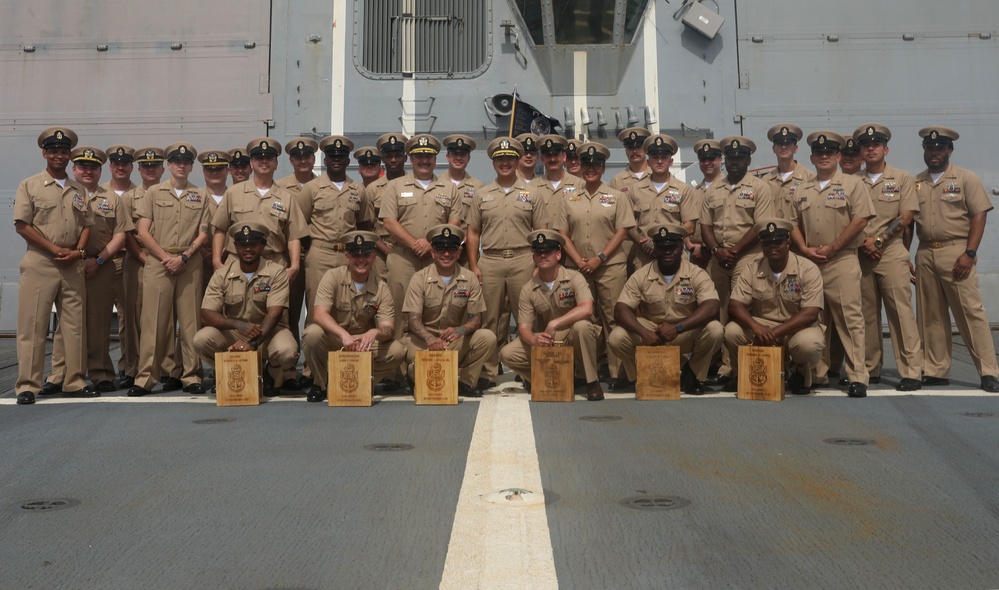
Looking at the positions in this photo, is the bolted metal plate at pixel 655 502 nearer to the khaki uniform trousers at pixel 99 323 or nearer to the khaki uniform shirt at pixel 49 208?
the khaki uniform shirt at pixel 49 208

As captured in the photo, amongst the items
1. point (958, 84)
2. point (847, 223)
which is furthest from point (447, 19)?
point (958, 84)

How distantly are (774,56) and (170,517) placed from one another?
22.1ft

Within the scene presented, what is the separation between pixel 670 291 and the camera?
5.55 meters

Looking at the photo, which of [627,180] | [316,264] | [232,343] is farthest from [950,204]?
[232,343]

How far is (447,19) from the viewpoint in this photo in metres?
7.88

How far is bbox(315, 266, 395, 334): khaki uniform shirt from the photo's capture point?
216 inches

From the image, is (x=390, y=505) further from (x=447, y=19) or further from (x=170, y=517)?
(x=447, y=19)

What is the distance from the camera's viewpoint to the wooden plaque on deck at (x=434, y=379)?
16.7 ft

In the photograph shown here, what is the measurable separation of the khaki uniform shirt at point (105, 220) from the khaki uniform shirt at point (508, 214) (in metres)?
2.30

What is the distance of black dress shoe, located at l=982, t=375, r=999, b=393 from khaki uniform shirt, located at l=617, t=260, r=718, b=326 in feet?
5.46

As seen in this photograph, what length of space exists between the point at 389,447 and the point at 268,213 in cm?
259

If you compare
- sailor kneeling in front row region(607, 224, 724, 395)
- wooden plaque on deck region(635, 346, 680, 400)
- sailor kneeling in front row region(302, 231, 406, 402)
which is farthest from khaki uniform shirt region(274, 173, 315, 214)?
wooden plaque on deck region(635, 346, 680, 400)

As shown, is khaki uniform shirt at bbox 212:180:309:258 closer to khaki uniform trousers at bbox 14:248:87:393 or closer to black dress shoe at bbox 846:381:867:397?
khaki uniform trousers at bbox 14:248:87:393

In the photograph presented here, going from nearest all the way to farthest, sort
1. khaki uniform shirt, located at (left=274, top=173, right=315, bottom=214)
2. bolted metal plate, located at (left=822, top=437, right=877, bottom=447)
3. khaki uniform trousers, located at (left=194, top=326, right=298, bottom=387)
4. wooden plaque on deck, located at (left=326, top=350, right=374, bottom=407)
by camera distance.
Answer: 1. bolted metal plate, located at (left=822, top=437, right=877, bottom=447)
2. wooden plaque on deck, located at (left=326, top=350, right=374, bottom=407)
3. khaki uniform trousers, located at (left=194, top=326, right=298, bottom=387)
4. khaki uniform shirt, located at (left=274, top=173, right=315, bottom=214)
